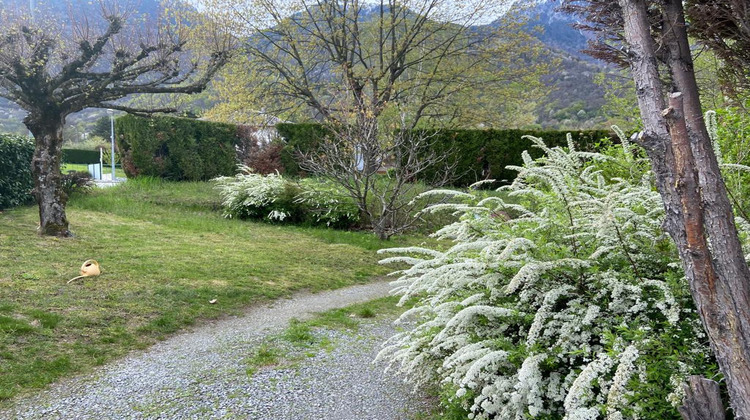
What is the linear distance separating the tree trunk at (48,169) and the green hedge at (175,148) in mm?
6846

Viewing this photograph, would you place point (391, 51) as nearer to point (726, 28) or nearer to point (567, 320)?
point (726, 28)

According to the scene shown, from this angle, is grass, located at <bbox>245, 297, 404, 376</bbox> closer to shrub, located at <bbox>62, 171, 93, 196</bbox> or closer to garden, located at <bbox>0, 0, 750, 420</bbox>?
garden, located at <bbox>0, 0, 750, 420</bbox>

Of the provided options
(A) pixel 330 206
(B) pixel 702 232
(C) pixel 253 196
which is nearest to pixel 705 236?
(B) pixel 702 232

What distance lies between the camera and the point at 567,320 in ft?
8.73

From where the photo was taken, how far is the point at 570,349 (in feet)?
8.29

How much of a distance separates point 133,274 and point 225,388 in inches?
130

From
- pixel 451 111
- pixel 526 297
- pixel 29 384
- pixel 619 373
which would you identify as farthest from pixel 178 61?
pixel 451 111

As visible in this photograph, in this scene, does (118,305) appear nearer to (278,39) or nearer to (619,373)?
(619,373)

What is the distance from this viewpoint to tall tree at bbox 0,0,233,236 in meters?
7.12

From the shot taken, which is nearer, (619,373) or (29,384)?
(619,373)

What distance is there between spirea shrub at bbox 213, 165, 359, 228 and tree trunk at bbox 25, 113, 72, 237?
4.17 m

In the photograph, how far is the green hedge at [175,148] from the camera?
14.6 meters

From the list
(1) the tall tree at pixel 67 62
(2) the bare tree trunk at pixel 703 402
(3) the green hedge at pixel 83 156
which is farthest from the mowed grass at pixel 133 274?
(3) the green hedge at pixel 83 156

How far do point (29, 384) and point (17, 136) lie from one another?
33.3ft
